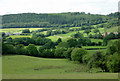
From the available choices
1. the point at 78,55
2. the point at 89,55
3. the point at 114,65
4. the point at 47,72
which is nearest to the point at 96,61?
the point at 114,65

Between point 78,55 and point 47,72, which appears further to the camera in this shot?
point 78,55

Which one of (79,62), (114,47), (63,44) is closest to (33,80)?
(79,62)

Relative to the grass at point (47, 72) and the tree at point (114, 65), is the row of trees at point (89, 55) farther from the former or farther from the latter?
the grass at point (47, 72)

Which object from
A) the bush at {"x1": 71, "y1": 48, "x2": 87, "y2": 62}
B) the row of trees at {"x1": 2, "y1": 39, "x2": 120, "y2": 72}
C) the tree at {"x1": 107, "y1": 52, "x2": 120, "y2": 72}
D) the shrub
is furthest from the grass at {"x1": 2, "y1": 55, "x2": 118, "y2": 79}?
the bush at {"x1": 71, "y1": 48, "x2": 87, "y2": 62}

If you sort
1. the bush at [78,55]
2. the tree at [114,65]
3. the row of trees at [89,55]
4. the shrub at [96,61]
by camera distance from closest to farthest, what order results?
the tree at [114,65]
the row of trees at [89,55]
the shrub at [96,61]
the bush at [78,55]

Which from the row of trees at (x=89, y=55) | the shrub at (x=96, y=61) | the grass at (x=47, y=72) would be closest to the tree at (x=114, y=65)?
the row of trees at (x=89, y=55)

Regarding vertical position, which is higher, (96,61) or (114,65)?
(114,65)

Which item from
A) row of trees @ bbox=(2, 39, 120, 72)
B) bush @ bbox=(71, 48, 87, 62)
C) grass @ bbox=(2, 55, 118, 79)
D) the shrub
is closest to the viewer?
grass @ bbox=(2, 55, 118, 79)

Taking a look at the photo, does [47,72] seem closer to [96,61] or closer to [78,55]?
[96,61]

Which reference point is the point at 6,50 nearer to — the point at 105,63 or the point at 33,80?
the point at 105,63

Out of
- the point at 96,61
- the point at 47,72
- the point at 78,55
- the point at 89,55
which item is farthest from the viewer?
the point at 78,55

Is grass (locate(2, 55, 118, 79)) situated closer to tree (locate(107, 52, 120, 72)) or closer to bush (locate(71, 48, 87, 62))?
tree (locate(107, 52, 120, 72))

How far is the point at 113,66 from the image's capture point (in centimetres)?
4112

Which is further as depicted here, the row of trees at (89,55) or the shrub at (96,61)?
the shrub at (96,61)
